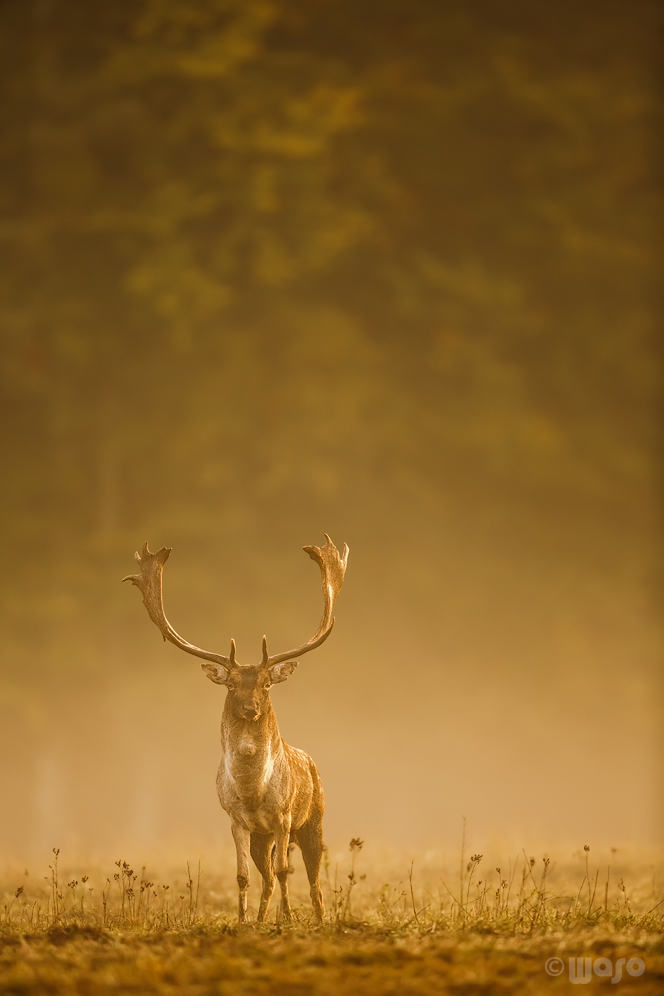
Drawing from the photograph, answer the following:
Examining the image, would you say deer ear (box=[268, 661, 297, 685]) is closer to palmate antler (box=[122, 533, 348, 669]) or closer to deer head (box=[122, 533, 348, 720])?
deer head (box=[122, 533, 348, 720])

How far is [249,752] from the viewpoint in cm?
730

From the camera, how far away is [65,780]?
2394 cm

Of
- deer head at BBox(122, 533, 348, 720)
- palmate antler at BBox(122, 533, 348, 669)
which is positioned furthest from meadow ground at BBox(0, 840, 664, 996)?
palmate antler at BBox(122, 533, 348, 669)

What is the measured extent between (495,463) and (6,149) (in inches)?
591

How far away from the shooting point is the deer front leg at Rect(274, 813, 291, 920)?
7320mm

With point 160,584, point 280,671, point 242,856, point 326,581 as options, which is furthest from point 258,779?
point 160,584

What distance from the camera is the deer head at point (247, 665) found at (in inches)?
291

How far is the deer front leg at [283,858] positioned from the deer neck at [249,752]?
0.34m

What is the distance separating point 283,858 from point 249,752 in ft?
2.67

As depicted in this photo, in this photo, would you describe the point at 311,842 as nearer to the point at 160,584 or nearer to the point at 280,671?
the point at 280,671

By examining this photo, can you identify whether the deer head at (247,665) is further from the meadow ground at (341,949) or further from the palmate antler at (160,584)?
the meadow ground at (341,949)

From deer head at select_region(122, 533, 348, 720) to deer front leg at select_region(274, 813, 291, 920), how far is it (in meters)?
0.85

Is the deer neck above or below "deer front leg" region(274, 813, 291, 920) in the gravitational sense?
above

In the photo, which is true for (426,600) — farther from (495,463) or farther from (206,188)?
(206,188)
